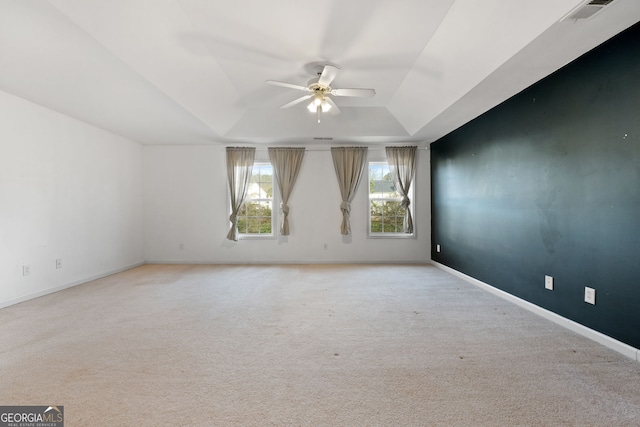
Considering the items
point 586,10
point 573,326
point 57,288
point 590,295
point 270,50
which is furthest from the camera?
point 57,288

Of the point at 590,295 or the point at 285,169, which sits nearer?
the point at 590,295

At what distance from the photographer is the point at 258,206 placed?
5.45 metres

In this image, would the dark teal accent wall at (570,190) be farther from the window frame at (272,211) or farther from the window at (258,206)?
the window at (258,206)

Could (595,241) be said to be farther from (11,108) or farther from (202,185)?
(11,108)

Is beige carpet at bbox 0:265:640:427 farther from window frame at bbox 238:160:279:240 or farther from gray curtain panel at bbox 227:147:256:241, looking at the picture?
gray curtain panel at bbox 227:147:256:241

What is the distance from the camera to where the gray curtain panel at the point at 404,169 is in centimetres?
520

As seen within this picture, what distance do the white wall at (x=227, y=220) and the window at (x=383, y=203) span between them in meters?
0.19

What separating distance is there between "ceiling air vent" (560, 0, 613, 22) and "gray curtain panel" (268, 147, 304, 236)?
13.3 ft

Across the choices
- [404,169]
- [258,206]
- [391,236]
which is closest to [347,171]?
[404,169]

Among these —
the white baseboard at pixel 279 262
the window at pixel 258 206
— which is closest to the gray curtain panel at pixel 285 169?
the window at pixel 258 206

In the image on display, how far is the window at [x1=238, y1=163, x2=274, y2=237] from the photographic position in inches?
213

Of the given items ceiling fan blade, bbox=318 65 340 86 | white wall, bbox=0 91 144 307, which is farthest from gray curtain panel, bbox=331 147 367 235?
white wall, bbox=0 91 144 307

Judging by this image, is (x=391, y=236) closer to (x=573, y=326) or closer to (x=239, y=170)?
(x=573, y=326)

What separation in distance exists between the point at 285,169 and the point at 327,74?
2.74 m
